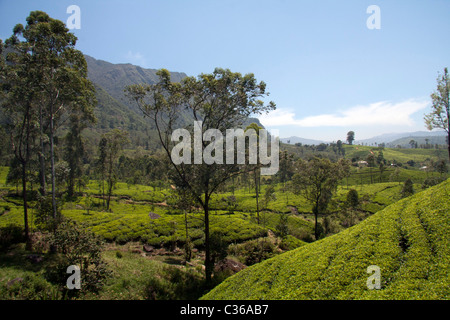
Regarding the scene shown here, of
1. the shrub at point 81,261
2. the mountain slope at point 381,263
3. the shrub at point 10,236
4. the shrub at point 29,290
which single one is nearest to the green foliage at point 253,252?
the mountain slope at point 381,263

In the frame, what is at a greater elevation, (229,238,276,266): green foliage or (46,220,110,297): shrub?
(46,220,110,297): shrub

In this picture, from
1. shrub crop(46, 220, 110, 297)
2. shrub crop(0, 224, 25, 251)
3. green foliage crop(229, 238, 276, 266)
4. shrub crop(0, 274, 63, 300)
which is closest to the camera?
shrub crop(0, 274, 63, 300)

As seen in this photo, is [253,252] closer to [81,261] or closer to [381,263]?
[81,261]

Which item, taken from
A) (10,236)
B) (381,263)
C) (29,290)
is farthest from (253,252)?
(10,236)

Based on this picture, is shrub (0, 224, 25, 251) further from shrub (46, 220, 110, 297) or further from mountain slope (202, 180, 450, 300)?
mountain slope (202, 180, 450, 300)

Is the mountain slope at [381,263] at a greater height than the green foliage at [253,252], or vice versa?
the mountain slope at [381,263]

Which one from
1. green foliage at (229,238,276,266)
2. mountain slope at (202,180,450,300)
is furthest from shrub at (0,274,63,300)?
green foliage at (229,238,276,266)

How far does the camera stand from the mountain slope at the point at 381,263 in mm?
5711

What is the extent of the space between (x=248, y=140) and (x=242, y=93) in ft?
12.3

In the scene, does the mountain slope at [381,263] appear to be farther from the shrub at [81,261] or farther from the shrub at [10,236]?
the shrub at [10,236]

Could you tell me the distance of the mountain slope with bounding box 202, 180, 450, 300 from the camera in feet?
18.7

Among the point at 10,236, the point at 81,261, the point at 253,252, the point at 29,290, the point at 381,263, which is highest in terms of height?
the point at 381,263

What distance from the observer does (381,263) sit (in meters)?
6.61
